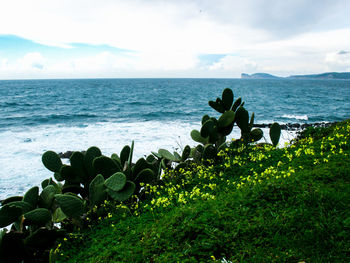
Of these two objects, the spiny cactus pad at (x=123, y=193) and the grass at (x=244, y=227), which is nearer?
the grass at (x=244, y=227)

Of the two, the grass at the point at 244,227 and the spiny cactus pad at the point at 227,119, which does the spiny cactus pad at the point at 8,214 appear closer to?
the grass at the point at 244,227

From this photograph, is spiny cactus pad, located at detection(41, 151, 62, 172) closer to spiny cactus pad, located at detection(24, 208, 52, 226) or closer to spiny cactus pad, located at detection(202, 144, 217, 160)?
spiny cactus pad, located at detection(24, 208, 52, 226)

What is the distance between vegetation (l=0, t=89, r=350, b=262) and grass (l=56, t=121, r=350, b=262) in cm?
1

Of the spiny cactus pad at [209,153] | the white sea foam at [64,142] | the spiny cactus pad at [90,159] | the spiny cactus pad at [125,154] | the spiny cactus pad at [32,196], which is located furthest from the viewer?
the white sea foam at [64,142]

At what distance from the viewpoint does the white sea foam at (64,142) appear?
31.4 ft

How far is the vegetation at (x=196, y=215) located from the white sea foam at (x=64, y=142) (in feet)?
12.1

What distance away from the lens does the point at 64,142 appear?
14719 mm

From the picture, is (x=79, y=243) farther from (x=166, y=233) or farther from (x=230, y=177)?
(x=230, y=177)

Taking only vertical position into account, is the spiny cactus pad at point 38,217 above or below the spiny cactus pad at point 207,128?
below

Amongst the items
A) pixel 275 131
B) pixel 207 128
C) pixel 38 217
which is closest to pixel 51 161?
pixel 38 217

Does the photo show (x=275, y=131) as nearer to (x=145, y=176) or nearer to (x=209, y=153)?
(x=209, y=153)

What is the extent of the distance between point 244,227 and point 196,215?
2.14 ft

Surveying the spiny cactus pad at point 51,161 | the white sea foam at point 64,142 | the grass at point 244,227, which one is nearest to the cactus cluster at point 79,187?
the spiny cactus pad at point 51,161

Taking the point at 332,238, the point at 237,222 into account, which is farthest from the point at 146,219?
the point at 332,238
